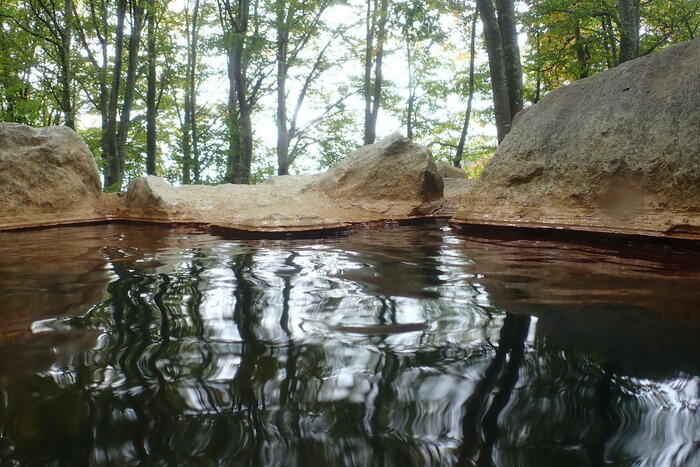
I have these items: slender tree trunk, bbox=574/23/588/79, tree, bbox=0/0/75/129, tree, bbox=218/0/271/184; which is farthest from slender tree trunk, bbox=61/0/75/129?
slender tree trunk, bbox=574/23/588/79

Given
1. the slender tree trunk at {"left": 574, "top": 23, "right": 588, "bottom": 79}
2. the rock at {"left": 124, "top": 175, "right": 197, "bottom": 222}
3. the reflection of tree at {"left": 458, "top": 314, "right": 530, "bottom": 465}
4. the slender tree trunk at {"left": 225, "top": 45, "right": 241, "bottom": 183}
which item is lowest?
the reflection of tree at {"left": 458, "top": 314, "right": 530, "bottom": 465}

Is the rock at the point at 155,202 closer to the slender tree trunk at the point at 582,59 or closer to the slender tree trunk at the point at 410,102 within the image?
the slender tree trunk at the point at 582,59

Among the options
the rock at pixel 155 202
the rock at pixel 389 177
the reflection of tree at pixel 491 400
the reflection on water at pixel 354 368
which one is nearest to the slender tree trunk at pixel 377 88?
the rock at pixel 389 177

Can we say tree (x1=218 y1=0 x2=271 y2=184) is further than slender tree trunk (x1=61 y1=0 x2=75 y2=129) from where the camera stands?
No

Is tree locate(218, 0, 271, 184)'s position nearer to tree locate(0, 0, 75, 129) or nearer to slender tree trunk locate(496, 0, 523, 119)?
tree locate(0, 0, 75, 129)

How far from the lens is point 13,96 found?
9031mm

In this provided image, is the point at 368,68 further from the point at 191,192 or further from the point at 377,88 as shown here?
the point at 191,192

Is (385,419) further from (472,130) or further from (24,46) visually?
(472,130)

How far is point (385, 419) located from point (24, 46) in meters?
14.3

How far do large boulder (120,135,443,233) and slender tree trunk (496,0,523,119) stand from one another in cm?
164

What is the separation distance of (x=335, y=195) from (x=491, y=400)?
5.41 meters

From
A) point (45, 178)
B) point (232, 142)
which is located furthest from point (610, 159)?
point (232, 142)

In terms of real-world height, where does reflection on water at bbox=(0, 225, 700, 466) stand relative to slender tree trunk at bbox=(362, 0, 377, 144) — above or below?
below

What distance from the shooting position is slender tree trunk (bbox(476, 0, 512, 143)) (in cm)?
631
